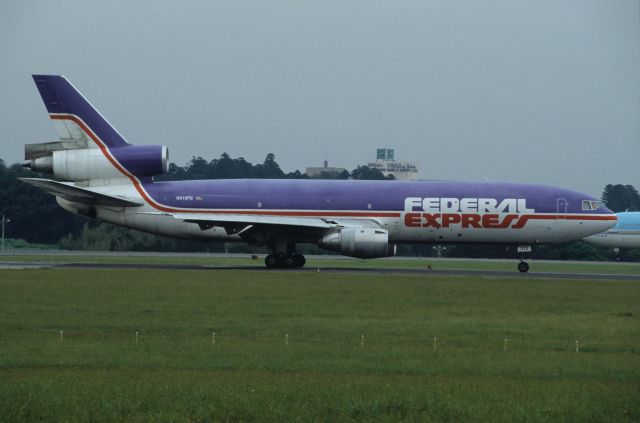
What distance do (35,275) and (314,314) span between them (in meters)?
16.9

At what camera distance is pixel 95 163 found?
4841cm

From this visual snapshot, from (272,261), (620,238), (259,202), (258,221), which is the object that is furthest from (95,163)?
(620,238)

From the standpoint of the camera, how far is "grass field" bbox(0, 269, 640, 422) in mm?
14578

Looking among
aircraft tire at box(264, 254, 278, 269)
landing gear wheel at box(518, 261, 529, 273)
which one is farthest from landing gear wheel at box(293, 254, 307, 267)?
landing gear wheel at box(518, 261, 529, 273)

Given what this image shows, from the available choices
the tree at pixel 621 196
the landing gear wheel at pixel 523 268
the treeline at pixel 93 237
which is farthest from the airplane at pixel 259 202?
the tree at pixel 621 196

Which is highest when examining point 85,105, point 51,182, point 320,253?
point 85,105

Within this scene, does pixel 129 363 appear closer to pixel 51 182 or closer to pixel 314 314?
pixel 314 314

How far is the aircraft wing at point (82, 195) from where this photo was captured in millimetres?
45875

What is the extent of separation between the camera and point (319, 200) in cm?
4816

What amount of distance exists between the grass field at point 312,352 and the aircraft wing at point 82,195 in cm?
912

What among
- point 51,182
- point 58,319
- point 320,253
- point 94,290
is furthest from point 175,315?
point 320,253

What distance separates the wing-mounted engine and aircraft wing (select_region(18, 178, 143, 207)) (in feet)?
4.31

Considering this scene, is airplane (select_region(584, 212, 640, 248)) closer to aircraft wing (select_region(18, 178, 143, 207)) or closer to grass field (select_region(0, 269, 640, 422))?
grass field (select_region(0, 269, 640, 422))

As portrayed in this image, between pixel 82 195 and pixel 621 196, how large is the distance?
152 meters
